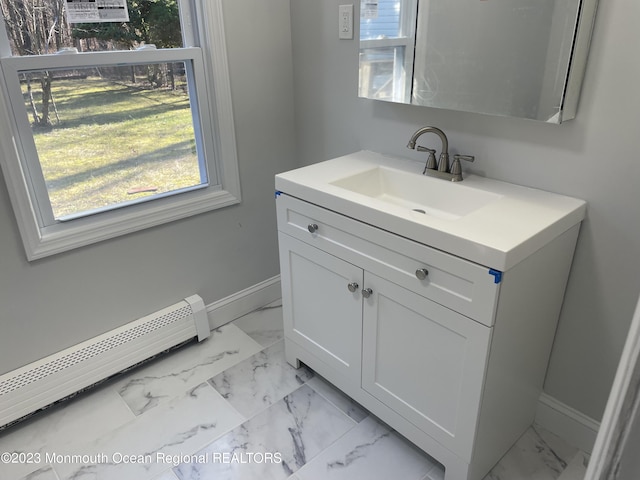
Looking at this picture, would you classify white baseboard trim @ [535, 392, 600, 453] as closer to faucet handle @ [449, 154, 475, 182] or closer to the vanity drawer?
the vanity drawer

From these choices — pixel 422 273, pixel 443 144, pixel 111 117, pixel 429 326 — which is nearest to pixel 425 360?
pixel 429 326

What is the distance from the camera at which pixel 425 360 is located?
4.74 feet

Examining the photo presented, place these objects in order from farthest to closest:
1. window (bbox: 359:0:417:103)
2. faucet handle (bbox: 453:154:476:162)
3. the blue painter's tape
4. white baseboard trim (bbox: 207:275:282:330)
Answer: white baseboard trim (bbox: 207:275:282:330) < window (bbox: 359:0:417:103) < faucet handle (bbox: 453:154:476:162) < the blue painter's tape

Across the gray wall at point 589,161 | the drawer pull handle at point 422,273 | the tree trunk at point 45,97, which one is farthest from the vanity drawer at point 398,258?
the tree trunk at point 45,97

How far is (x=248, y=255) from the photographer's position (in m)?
2.39

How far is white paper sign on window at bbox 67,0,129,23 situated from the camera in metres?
1.60

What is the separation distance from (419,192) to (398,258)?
0.41 m

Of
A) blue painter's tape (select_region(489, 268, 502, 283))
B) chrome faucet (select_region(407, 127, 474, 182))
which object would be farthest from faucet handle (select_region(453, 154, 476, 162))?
blue painter's tape (select_region(489, 268, 502, 283))

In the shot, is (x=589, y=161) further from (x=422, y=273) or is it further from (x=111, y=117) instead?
(x=111, y=117)

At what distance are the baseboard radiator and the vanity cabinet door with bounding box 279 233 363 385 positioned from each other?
52cm

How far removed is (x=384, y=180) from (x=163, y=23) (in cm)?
104

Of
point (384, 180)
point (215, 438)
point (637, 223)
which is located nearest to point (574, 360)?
point (637, 223)

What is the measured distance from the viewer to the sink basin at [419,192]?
157cm

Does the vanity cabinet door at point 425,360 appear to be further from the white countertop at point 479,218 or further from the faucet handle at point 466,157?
the faucet handle at point 466,157
